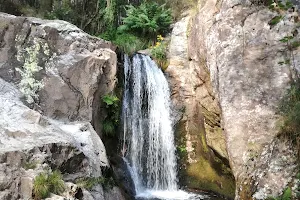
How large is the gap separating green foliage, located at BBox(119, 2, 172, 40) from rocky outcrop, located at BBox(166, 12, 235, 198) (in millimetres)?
1433

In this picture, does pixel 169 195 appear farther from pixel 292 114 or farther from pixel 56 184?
pixel 56 184

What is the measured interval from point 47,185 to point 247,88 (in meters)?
4.25

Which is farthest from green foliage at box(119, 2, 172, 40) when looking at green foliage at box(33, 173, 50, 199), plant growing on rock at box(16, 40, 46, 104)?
green foliage at box(33, 173, 50, 199)

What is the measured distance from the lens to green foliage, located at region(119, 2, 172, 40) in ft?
35.8

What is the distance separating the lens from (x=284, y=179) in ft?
17.0

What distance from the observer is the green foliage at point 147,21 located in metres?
10.9

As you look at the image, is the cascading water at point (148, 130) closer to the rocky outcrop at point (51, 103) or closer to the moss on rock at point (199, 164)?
the moss on rock at point (199, 164)

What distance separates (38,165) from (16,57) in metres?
3.66

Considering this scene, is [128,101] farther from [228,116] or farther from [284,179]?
[284,179]

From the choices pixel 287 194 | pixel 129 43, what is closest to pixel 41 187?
pixel 287 194

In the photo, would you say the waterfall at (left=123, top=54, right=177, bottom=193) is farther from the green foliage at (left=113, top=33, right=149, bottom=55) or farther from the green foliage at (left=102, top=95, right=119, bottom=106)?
the green foliage at (left=102, top=95, right=119, bottom=106)

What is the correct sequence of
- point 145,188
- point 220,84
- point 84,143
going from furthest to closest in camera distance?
point 145,188, point 220,84, point 84,143

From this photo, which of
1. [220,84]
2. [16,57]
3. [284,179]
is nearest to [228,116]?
[220,84]

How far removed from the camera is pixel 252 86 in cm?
636
